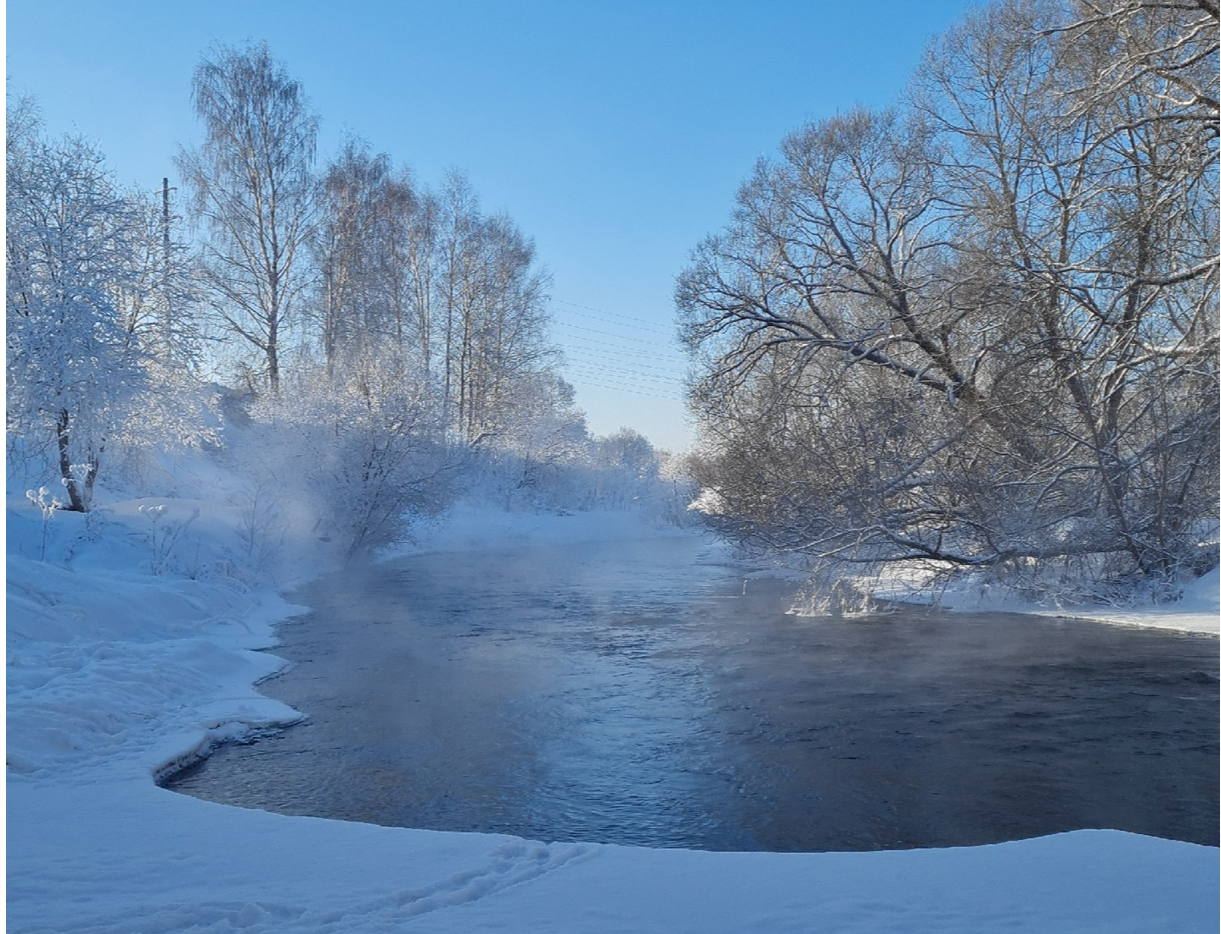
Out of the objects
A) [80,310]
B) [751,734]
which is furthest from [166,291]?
[751,734]

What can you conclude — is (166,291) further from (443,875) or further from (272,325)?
(443,875)

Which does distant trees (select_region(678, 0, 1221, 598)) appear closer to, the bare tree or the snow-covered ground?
the snow-covered ground

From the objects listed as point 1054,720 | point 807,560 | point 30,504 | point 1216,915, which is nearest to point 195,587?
point 30,504

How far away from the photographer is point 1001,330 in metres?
7.92

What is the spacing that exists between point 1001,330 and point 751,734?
417 cm

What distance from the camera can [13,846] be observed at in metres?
3.94

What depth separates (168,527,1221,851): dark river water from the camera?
5414mm

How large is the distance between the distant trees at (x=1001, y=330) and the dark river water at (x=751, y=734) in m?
1.18

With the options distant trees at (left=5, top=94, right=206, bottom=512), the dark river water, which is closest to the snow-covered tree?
distant trees at (left=5, top=94, right=206, bottom=512)

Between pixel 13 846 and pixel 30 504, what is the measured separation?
12789mm

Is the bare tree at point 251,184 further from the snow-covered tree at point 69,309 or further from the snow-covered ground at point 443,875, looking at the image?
the snow-covered ground at point 443,875

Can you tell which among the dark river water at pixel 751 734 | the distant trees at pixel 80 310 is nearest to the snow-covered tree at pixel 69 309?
the distant trees at pixel 80 310

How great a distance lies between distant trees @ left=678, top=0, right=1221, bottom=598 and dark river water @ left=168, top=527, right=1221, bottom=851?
3.86 feet

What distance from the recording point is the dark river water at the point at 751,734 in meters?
5.41
